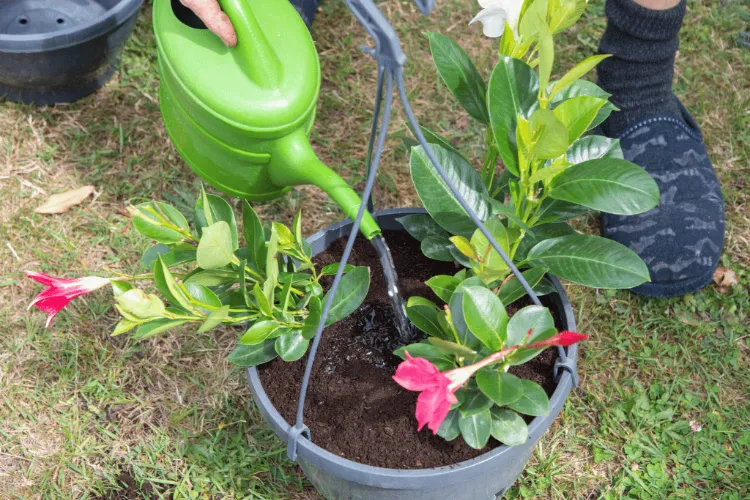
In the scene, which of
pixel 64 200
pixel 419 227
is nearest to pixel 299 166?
pixel 419 227

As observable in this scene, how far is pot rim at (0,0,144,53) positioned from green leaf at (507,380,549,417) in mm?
1417

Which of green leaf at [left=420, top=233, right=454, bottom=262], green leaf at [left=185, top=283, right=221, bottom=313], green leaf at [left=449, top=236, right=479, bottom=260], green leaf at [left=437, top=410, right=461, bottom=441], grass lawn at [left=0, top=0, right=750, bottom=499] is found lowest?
grass lawn at [left=0, top=0, right=750, bottom=499]

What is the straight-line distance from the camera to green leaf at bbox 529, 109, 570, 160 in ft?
3.21

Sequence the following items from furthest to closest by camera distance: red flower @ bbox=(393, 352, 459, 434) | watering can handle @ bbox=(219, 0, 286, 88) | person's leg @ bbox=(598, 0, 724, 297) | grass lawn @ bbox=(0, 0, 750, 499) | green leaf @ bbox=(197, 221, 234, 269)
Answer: person's leg @ bbox=(598, 0, 724, 297), grass lawn @ bbox=(0, 0, 750, 499), watering can handle @ bbox=(219, 0, 286, 88), green leaf @ bbox=(197, 221, 234, 269), red flower @ bbox=(393, 352, 459, 434)

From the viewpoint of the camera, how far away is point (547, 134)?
100cm

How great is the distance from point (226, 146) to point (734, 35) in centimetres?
156

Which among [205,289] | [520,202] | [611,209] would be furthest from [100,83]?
[611,209]

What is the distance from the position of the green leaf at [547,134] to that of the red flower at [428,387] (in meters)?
0.33

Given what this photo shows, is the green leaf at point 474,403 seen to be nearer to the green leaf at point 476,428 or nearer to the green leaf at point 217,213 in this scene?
the green leaf at point 476,428

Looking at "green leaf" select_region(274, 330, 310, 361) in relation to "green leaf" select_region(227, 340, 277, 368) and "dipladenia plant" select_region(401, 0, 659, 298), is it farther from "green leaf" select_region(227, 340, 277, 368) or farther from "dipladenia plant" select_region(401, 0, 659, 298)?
"dipladenia plant" select_region(401, 0, 659, 298)

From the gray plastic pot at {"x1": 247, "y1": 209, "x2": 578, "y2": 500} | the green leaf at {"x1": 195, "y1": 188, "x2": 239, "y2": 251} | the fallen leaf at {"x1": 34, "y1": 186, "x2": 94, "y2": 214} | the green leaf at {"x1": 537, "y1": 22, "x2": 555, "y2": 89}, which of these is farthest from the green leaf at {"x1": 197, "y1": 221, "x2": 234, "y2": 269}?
the fallen leaf at {"x1": 34, "y1": 186, "x2": 94, "y2": 214}

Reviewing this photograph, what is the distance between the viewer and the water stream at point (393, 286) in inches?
48.5

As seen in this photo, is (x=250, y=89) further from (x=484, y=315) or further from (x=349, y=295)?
(x=484, y=315)

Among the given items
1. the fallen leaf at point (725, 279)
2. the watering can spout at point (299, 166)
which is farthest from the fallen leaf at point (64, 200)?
the fallen leaf at point (725, 279)
